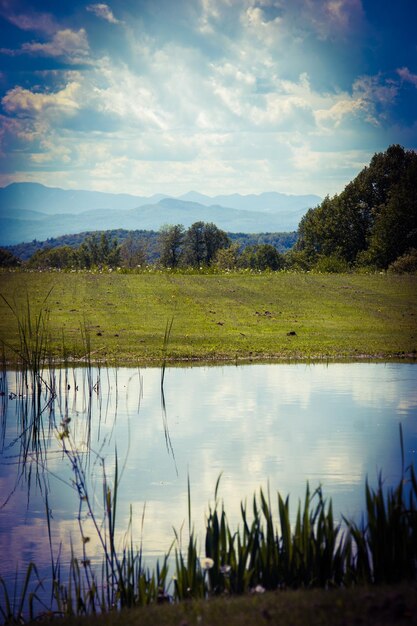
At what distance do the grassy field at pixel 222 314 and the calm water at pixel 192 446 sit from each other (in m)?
4.97

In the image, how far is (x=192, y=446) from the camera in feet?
47.2

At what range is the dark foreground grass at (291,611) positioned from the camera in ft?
20.1

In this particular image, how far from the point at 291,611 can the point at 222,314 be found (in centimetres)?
2730

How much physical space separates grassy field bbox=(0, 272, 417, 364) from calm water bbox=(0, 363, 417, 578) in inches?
196

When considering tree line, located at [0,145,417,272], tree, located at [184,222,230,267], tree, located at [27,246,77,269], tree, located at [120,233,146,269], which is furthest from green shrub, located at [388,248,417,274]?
tree, located at [27,246,77,269]

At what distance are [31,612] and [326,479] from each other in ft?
17.9

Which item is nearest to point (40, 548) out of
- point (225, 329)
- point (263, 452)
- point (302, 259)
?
point (263, 452)

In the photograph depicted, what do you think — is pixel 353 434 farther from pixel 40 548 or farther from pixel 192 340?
pixel 192 340

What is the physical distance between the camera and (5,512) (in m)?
10.8

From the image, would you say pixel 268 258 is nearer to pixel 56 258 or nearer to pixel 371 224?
pixel 56 258

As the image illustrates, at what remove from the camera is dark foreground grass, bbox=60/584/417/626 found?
20.1 ft

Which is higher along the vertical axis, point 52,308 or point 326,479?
point 52,308

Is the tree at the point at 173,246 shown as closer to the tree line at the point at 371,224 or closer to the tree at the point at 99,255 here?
the tree at the point at 99,255

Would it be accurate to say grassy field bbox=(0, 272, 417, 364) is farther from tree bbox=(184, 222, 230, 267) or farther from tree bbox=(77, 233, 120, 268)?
tree bbox=(77, 233, 120, 268)
